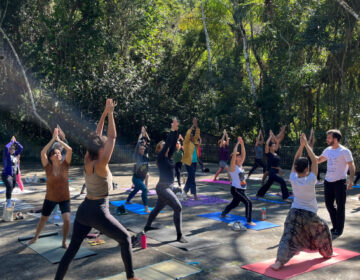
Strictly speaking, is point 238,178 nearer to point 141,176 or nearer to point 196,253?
point 196,253

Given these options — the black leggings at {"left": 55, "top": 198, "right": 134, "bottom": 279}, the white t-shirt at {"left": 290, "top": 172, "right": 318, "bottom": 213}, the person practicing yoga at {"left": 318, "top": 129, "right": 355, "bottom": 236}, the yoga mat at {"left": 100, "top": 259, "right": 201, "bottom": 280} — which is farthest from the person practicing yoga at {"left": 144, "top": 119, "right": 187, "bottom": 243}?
the person practicing yoga at {"left": 318, "top": 129, "right": 355, "bottom": 236}

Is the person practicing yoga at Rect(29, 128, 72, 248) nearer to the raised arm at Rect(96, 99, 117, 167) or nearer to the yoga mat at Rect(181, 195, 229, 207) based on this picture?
the raised arm at Rect(96, 99, 117, 167)

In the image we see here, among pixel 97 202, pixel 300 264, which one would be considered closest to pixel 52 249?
pixel 97 202

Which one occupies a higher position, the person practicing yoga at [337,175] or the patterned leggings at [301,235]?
the person practicing yoga at [337,175]

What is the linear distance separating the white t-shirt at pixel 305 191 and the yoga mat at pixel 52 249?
3.33 meters

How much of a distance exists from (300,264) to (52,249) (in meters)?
3.99

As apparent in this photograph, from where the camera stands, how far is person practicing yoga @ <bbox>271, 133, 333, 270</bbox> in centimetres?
546

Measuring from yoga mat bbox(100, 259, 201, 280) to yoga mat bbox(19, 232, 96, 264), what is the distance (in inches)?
45.4

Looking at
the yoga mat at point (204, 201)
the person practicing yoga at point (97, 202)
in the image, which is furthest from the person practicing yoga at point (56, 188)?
the yoga mat at point (204, 201)

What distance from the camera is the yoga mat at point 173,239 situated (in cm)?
657

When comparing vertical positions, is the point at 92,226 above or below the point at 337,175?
below

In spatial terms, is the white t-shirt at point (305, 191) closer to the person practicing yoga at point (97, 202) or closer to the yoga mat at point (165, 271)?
the yoga mat at point (165, 271)

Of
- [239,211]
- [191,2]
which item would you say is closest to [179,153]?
[239,211]

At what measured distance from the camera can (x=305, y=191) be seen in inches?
217
